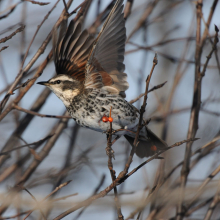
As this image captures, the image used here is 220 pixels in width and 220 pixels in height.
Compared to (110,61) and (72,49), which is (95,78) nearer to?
(110,61)

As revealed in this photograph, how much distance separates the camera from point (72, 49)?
4156 mm

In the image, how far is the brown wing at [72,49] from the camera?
3.81 meters

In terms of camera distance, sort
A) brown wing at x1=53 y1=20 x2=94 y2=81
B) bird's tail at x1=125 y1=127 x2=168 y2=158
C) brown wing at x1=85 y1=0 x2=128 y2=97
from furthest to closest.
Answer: bird's tail at x1=125 y1=127 x2=168 y2=158, brown wing at x1=85 y1=0 x2=128 y2=97, brown wing at x1=53 y1=20 x2=94 y2=81

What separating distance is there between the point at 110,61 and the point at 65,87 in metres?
0.69

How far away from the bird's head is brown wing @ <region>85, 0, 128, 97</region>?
16 centimetres

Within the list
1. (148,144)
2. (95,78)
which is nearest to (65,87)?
(95,78)

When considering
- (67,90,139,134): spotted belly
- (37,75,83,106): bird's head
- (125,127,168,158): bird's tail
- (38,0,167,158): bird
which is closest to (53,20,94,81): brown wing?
(38,0,167,158): bird

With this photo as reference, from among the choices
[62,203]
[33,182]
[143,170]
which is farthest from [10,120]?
[62,203]

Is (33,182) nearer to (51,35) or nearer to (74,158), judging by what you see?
(74,158)

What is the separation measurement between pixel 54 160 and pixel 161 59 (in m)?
2.92

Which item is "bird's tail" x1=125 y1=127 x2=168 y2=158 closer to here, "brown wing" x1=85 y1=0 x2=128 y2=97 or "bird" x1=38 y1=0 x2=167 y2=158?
"bird" x1=38 y1=0 x2=167 y2=158

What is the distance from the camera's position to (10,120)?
168 inches

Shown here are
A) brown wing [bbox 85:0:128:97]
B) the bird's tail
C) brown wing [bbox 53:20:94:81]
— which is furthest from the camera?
the bird's tail

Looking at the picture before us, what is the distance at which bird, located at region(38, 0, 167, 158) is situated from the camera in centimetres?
384
